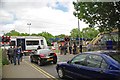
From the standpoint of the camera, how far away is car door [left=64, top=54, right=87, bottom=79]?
10266 mm

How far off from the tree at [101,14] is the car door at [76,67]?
22.5 ft

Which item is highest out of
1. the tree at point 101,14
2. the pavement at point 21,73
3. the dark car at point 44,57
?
the tree at point 101,14

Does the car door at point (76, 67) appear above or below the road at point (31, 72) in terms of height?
above

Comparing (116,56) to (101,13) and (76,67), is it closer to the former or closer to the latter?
(76,67)

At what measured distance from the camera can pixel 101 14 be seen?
17453 millimetres

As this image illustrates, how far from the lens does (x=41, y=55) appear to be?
20.6m

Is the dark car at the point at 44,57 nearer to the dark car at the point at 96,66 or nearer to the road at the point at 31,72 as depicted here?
the road at the point at 31,72

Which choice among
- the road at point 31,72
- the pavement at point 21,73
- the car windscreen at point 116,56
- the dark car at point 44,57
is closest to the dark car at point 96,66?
the car windscreen at point 116,56

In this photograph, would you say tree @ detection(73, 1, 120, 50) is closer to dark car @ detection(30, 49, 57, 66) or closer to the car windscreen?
dark car @ detection(30, 49, 57, 66)

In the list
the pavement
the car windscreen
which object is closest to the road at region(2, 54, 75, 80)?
the pavement

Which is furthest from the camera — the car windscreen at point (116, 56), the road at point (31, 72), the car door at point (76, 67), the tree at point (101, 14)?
the tree at point (101, 14)

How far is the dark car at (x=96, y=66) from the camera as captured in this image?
28.1ft

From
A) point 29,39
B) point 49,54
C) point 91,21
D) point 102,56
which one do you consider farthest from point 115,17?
point 29,39

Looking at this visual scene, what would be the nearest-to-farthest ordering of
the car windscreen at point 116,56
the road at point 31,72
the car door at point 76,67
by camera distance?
1. the car windscreen at point 116,56
2. the car door at point 76,67
3. the road at point 31,72
